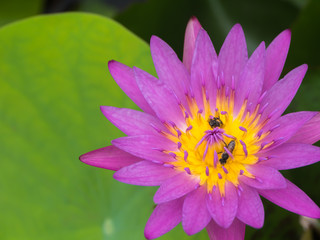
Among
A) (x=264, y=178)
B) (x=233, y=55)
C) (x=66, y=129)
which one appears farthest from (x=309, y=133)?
(x=66, y=129)

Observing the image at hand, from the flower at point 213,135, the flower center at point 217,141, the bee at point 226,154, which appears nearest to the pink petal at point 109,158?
the flower at point 213,135

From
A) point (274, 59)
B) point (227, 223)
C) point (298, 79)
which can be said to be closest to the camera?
point (227, 223)

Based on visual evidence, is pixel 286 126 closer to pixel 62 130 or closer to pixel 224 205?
pixel 224 205

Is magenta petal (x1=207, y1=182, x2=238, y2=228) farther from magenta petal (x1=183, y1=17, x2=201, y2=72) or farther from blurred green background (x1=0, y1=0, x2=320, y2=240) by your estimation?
magenta petal (x1=183, y1=17, x2=201, y2=72)

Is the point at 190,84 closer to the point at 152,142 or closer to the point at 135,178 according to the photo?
the point at 152,142

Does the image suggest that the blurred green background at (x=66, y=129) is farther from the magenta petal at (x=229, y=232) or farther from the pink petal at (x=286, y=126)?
the pink petal at (x=286, y=126)

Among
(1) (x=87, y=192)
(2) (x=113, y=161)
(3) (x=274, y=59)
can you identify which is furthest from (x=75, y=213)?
(3) (x=274, y=59)

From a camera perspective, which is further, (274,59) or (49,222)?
(49,222)
